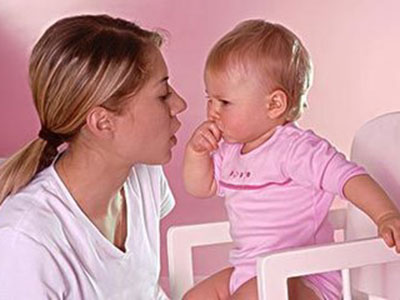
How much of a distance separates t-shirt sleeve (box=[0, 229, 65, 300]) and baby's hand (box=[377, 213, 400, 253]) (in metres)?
0.51

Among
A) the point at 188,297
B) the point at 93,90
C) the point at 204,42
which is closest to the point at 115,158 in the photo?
the point at 93,90

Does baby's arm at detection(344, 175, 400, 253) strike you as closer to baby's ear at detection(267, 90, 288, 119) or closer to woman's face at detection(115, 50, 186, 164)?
baby's ear at detection(267, 90, 288, 119)

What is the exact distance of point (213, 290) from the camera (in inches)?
65.3

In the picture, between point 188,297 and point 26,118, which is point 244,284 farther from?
point 26,118

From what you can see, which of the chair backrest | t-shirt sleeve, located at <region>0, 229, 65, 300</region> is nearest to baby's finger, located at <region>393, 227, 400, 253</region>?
the chair backrest

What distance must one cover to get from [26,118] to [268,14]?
75 cm

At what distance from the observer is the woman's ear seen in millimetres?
1586

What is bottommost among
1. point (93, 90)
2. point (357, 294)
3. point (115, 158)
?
point (357, 294)

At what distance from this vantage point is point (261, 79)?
1.57 meters

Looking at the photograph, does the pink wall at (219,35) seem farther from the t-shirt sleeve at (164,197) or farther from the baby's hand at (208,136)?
the baby's hand at (208,136)

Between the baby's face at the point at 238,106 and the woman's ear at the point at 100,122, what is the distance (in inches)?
6.6

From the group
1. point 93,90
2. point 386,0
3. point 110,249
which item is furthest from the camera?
point 386,0

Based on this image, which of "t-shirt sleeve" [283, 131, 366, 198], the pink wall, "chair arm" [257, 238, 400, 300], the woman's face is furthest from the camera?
the pink wall

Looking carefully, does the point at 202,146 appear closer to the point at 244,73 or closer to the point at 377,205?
the point at 244,73
